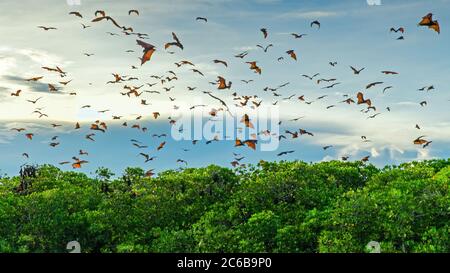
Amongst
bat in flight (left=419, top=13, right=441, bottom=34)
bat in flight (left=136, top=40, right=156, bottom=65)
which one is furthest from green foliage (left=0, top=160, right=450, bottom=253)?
bat in flight (left=136, top=40, right=156, bottom=65)

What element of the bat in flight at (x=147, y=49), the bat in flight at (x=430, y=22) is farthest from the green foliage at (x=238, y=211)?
the bat in flight at (x=147, y=49)

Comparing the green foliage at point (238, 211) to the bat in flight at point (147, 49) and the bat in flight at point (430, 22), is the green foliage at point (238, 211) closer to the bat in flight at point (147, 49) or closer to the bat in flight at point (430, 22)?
the bat in flight at point (430, 22)

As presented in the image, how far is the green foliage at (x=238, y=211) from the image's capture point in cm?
2844

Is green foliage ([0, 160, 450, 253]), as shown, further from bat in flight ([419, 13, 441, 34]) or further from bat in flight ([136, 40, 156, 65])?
bat in flight ([136, 40, 156, 65])

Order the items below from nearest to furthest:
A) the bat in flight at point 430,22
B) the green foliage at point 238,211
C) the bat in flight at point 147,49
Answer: the bat in flight at point 147,49 → the bat in flight at point 430,22 → the green foliage at point 238,211

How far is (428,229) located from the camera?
27781 mm

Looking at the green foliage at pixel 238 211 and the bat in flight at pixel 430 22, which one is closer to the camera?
the bat in flight at pixel 430 22

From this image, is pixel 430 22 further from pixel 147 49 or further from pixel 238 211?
pixel 238 211

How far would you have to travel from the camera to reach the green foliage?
28.4 m

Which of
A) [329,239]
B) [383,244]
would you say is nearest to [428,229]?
[383,244]
